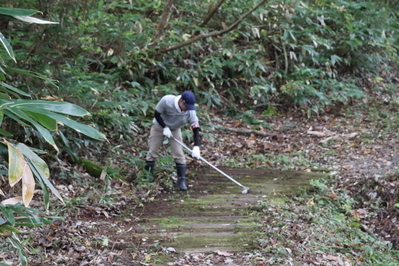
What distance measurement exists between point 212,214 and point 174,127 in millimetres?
1788

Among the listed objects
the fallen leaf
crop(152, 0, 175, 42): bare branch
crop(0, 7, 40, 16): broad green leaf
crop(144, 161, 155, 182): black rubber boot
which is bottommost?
the fallen leaf

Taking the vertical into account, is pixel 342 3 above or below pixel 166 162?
above

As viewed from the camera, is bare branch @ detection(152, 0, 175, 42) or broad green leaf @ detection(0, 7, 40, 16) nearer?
broad green leaf @ detection(0, 7, 40, 16)

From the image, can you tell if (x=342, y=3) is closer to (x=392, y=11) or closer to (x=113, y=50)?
(x=392, y=11)

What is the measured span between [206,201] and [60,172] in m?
2.16

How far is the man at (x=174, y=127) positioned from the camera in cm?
712

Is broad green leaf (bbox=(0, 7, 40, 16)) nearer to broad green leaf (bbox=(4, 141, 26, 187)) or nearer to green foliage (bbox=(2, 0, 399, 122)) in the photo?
broad green leaf (bbox=(4, 141, 26, 187))

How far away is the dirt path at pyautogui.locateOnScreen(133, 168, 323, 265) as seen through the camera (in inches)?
201

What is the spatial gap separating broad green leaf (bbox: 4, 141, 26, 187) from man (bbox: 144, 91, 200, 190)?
4545 millimetres

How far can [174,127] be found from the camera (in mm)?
7414

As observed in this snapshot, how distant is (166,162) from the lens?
826 centimetres

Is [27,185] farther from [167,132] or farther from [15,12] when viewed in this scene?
[167,132]

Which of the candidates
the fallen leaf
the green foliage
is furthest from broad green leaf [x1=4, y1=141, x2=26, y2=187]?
the green foliage

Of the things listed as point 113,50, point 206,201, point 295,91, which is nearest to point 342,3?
point 295,91
